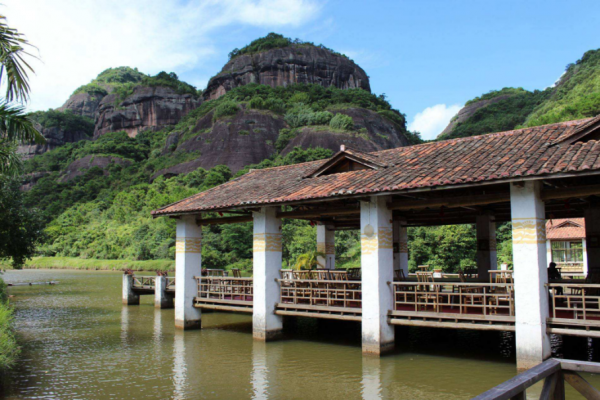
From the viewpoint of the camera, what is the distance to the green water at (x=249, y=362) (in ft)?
29.5

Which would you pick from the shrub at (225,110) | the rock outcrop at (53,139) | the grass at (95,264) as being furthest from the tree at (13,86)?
the rock outcrop at (53,139)

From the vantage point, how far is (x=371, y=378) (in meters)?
9.70

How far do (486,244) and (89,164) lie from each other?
81180 mm

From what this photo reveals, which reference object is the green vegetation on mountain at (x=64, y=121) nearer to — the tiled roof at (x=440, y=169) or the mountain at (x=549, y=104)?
the mountain at (x=549, y=104)

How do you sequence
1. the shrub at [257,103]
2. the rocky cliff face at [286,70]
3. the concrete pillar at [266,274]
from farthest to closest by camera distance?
the rocky cliff face at [286,70] < the shrub at [257,103] < the concrete pillar at [266,274]

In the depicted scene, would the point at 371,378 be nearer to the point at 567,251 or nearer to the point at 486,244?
the point at 486,244

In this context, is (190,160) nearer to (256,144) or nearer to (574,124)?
(256,144)

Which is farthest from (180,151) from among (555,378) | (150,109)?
(555,378)

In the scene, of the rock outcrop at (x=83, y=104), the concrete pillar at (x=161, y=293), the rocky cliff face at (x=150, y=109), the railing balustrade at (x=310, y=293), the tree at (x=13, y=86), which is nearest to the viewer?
the tree at (x=13, y=86)

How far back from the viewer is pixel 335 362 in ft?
36.7

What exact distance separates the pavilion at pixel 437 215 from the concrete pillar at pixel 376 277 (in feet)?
0.08

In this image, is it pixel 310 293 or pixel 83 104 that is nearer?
pixel 310 293

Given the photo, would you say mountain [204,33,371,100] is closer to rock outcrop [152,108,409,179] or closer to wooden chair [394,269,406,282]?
rock outcrop [152,108,409,179]

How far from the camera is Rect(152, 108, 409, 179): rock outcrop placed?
6250 centimetres
